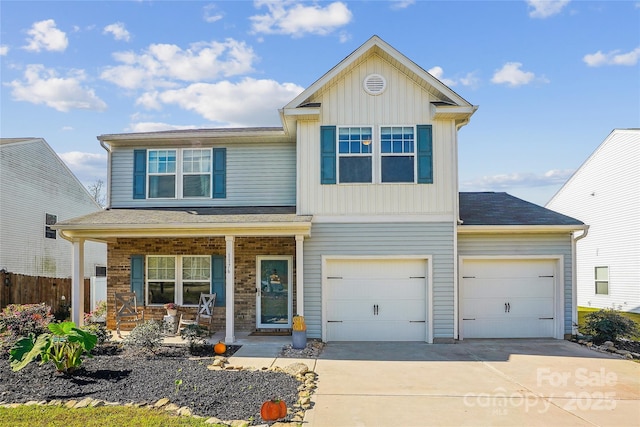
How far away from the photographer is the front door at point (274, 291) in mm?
12375

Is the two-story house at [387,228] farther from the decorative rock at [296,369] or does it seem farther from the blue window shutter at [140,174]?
the decorative rock at [296,369]

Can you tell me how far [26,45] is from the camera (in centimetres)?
1263

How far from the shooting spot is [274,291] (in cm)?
1246

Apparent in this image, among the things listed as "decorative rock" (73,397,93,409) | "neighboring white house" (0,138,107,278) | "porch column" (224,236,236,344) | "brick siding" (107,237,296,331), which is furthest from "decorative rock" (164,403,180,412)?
"neighboring white house" (0,138,107,278)

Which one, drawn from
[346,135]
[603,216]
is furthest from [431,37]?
[603,216]

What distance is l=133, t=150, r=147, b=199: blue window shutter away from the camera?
41.8 ft

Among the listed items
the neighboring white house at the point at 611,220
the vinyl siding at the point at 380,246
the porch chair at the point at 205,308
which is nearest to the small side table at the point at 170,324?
the porch chair at the point at 205,308

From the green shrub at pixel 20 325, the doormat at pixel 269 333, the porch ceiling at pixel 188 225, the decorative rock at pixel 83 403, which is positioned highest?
the porch ceiling at pixel 188 225

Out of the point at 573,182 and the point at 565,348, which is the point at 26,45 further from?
the point at 573,182

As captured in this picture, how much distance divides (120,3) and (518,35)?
9586 mm

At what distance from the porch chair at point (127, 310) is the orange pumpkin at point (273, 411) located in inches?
274

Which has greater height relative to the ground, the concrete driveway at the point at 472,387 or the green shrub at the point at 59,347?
the green shrub at the point at 59,347

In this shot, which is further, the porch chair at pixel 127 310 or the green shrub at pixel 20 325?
the porch chair at pixel 127 310

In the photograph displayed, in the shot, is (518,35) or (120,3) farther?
(518,35)
